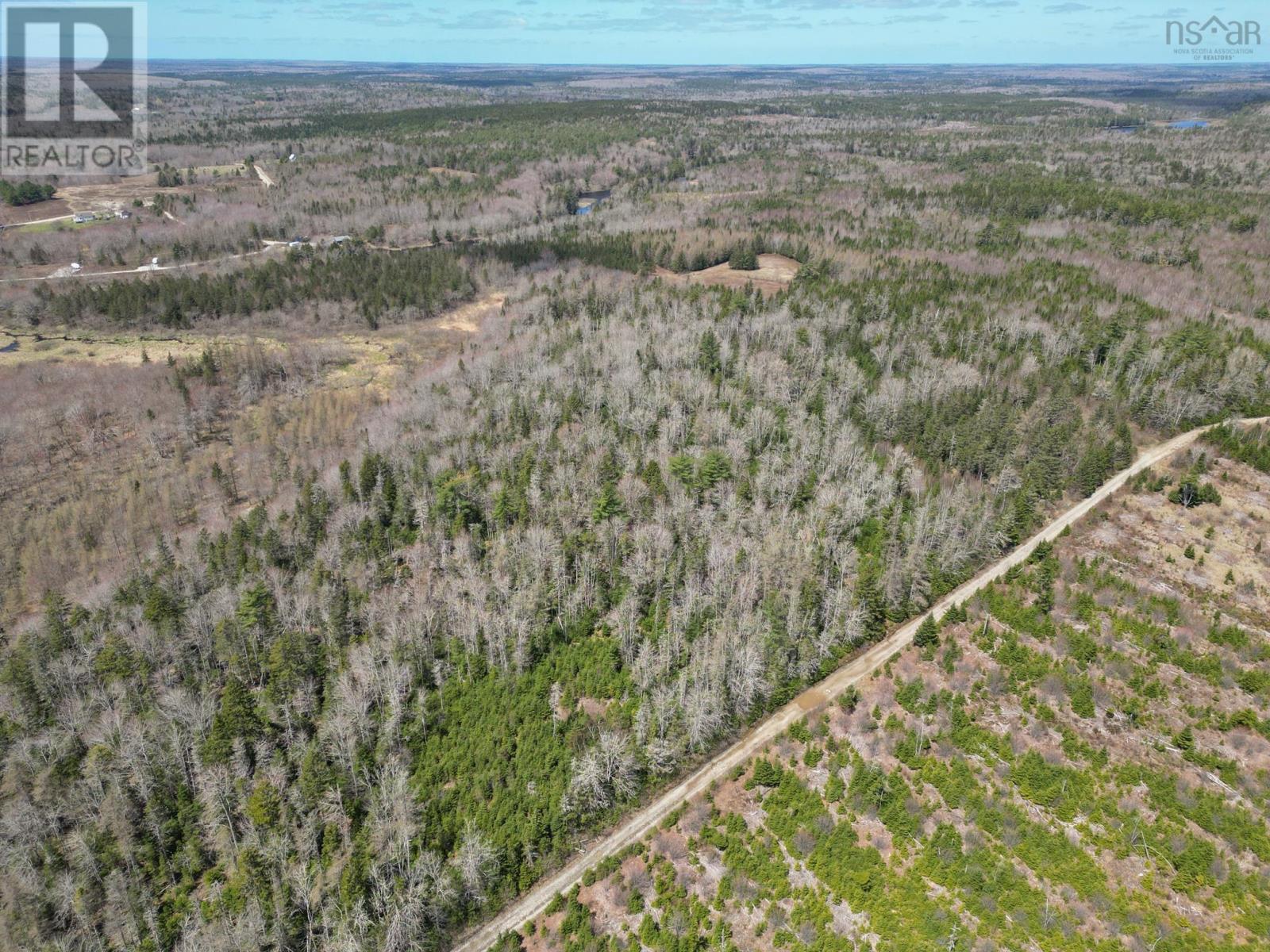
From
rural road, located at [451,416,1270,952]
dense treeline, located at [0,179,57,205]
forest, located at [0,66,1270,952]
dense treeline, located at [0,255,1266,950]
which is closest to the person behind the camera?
forest, located at [0,66,1270,952]

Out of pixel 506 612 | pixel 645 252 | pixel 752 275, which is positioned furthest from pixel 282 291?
pixel 506 612

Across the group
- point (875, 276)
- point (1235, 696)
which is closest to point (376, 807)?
point (1235, 696)

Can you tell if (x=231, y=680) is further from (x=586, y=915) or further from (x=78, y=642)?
(x=586, y=915)

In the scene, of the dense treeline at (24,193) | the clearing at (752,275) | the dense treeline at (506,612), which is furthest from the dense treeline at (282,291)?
the dense treeline at (24,193)

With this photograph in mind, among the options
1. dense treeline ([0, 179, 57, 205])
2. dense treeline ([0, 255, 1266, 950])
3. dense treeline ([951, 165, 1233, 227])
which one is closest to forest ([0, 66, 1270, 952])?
dense treeline ([0, 255, 1266, 950])

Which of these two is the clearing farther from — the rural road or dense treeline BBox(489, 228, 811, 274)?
the rural road
